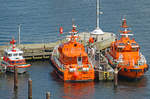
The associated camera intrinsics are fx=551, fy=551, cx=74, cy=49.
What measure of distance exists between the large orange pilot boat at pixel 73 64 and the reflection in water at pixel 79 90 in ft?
2.93

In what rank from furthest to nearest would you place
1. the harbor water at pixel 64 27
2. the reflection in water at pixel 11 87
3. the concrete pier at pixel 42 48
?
the concrete pier at pixel 42 48 < the harbor water at pixel 64 27 < the reflection in water at pixel 11 87

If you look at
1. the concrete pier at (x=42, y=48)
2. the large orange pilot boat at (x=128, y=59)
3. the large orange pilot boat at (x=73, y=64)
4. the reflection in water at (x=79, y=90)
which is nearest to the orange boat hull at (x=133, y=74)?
the large orange pilot boat at (x=128, y=59)

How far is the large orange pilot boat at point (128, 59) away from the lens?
74.7m

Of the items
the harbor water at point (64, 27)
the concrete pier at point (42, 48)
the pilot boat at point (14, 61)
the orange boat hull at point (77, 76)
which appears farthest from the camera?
the concrete pier at point (42, 48)

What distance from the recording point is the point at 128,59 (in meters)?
76.5

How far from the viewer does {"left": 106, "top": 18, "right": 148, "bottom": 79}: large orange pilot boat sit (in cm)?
7469

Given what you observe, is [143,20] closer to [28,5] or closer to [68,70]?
[28,5]

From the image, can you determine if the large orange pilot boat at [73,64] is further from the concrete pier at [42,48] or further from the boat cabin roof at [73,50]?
the concrete pier at [42,48]

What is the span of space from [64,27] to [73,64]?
43.3m

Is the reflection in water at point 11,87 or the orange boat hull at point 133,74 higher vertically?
the orange boat hull at point 133,74

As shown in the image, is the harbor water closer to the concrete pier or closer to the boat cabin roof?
the concrete pier

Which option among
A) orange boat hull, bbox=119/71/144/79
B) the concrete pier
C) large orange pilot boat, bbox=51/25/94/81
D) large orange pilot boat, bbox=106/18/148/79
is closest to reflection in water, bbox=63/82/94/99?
large orange pilot boat, bbox=51/25/94/81

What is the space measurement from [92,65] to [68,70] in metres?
4.22

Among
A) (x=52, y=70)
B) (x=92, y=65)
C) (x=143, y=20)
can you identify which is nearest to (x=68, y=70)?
(x=92, y=65)
